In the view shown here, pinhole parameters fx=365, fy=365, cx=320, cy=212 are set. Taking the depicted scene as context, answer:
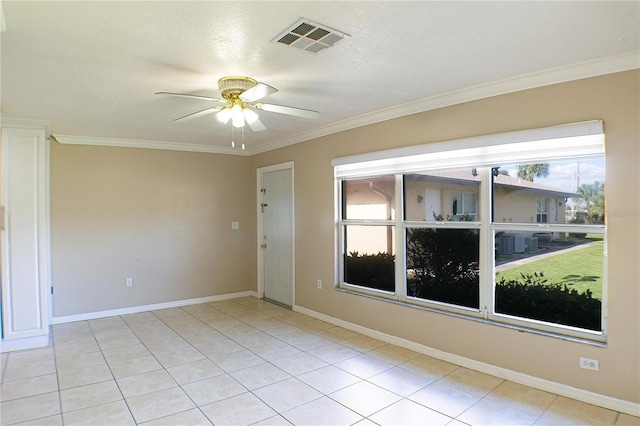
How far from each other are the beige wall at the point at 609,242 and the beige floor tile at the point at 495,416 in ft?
1.55

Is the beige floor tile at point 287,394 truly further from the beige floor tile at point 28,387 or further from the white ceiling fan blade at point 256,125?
the white ceiling fan blade at point 256,125

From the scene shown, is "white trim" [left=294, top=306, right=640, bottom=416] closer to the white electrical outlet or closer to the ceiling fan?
the white electrical outlet

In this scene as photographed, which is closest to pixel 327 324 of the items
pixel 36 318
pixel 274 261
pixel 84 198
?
pixel 274 261

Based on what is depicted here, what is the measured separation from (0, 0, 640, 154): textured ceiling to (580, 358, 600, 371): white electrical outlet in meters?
2.03

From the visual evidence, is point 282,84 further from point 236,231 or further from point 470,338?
point 236,231

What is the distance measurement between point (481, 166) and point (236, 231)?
4128 millimetres

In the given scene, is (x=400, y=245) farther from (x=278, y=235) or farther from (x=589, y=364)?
(x=278, y=235)

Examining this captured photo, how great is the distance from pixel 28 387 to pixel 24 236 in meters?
1.72

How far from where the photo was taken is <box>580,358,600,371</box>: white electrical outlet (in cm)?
257

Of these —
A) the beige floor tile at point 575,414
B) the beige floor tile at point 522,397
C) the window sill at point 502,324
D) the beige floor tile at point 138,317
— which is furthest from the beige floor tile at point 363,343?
the beige floor tile at point 138,317

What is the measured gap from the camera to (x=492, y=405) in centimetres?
261

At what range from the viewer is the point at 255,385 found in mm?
2979

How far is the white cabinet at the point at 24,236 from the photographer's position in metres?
3.84

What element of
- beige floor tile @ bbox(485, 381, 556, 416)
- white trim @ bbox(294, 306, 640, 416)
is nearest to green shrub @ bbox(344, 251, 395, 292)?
white trim @ bbox(294, 306, 640, 416)
